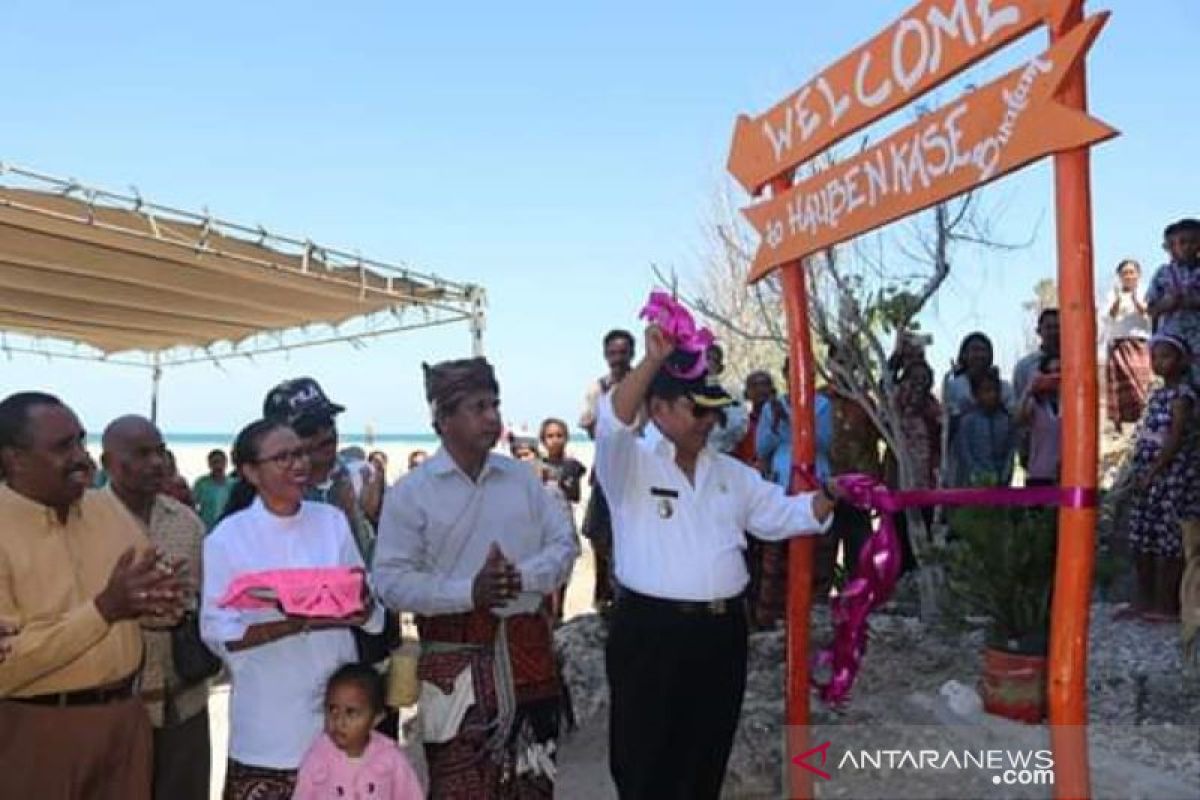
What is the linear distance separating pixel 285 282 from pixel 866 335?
20.0ft

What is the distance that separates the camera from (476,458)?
10.6 ft

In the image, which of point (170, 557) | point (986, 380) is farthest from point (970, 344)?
point (170, 557)

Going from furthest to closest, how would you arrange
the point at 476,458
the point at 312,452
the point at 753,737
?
the point at 753,737, the point at 312,452, the point at 476,458

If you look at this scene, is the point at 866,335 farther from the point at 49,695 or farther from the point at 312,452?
the point at 49,695

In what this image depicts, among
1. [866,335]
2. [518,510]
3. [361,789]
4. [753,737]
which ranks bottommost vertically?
[753,737]

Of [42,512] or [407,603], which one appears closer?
[42,512]

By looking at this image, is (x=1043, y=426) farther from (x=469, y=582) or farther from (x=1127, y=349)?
(x=469, y=582)

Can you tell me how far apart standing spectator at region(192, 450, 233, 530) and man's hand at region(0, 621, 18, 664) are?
6.96 meters

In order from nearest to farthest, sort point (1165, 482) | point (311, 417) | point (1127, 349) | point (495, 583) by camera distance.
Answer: point (495, 583), point (311, 417), point (1165, 482), point (1127, 349)

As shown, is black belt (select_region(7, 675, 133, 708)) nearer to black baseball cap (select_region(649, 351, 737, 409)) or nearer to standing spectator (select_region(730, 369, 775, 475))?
black baseball cap (select_region(649, 351, 737, 409))

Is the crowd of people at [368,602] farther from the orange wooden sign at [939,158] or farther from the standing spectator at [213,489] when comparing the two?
the standing spectator at [213,489]

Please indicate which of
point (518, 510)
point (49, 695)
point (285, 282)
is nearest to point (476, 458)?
point (518, 510)

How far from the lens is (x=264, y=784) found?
2.86 m

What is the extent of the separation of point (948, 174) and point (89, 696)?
8.25 ft
